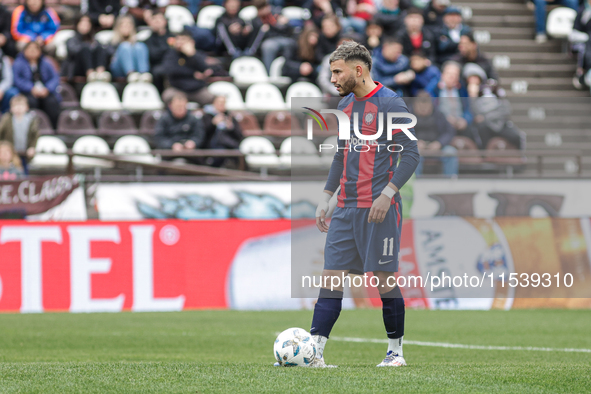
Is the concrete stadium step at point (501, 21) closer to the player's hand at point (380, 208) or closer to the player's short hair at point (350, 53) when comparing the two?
the player's short hair at point (350, 53)

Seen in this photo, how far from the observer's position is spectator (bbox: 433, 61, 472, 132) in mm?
13469

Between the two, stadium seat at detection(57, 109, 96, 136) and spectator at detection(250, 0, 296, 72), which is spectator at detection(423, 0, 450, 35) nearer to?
spectator at detection(250, 0, 296, 72)

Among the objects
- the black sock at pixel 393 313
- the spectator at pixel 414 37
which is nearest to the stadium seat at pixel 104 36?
the spectator at pixel 414 37

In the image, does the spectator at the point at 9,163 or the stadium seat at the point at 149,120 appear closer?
the spectator at the point at 9,163

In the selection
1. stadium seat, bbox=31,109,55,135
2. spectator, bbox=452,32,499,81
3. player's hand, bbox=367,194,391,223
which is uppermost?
spectator, bbox=452,32,499,81

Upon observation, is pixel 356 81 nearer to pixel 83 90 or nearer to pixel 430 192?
pixel 430 192

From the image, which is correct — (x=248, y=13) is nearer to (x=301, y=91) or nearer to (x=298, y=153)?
(x=301, y=91)

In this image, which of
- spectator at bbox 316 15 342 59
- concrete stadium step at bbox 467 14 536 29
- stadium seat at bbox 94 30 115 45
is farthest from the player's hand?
concrete stadium step at bbox 467 14 536 29

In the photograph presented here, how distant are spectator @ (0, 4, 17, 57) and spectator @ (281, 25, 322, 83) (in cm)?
525

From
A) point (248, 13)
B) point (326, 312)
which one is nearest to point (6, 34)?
point (248, 13)

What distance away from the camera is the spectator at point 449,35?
1680 cm

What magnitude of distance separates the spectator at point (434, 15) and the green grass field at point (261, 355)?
24.0 feet


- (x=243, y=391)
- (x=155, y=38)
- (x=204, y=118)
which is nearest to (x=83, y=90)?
(x=155, y=38)

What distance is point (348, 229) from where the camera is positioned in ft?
18.0
